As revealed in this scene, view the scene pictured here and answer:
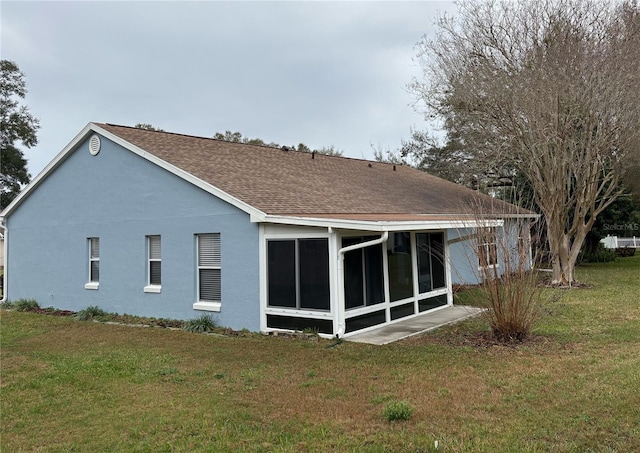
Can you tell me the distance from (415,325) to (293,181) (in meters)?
5.23

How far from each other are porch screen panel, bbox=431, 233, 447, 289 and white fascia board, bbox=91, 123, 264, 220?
543cm

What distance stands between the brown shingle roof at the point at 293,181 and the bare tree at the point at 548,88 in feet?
10.9

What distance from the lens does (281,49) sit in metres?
16.5

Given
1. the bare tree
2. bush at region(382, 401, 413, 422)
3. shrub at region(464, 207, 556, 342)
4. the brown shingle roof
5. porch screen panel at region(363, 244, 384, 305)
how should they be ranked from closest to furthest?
bush at region(382, 401, 413, 422)
shrub at region(464, 207, 556, 342)
porch screen panel at region(363, 244, 384, 305)
the brown shingle roof
the bare tree

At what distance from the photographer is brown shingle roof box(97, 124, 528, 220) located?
10977 mm

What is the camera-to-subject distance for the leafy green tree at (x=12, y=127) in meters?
36.5

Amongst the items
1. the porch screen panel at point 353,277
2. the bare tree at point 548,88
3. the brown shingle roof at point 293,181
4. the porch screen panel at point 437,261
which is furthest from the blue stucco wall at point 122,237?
the bare tree at point 548,88

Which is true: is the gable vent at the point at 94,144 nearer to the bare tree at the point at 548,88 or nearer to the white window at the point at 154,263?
the white window at the point at 154,263

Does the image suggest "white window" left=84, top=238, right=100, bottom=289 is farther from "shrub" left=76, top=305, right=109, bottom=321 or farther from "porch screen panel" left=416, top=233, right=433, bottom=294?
"porch screen panel" left=416, top=233, right=433, bottom=294

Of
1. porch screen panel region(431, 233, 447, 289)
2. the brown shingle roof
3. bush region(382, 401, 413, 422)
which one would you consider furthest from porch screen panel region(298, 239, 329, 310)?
porch screen panel region(431, 233, 447, 289)

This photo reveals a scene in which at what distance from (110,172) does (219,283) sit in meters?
5.00

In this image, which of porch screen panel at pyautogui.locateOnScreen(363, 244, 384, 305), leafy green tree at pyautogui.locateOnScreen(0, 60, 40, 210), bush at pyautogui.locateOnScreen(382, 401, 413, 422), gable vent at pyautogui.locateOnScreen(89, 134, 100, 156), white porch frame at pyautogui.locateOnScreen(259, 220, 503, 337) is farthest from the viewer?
leafy green tree at pyautogui.locateOnScreen(0, 60, 40, 210)

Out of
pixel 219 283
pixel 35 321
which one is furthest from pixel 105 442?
pixel 35 321

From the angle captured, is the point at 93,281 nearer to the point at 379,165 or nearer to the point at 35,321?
the point at 35,321
